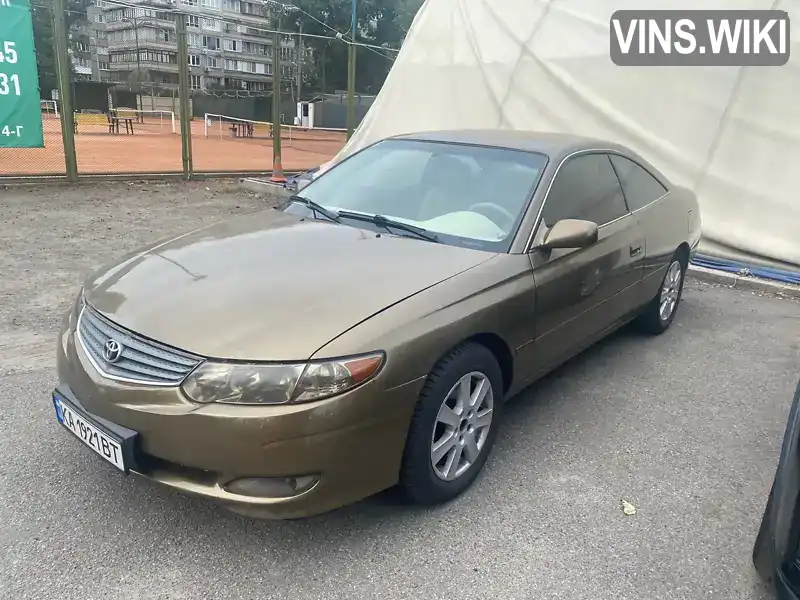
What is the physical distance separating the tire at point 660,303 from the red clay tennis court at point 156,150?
8491 millimetres

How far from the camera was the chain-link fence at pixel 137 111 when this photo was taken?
1008 centimetres

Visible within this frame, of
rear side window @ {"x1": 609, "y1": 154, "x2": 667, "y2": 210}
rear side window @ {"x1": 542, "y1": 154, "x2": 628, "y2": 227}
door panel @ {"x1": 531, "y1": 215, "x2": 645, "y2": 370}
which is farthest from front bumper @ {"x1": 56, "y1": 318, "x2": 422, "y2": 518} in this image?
rear side window @ {"x1": 609, "y1": 154, "x2": 667, "y2": 210}

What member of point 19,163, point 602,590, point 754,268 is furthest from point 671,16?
point 19,163

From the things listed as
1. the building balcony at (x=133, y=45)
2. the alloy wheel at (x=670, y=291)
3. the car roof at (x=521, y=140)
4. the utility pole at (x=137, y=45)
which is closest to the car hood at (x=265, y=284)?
the car roof at (x=521, y=140)

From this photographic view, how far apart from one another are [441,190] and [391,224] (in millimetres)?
422

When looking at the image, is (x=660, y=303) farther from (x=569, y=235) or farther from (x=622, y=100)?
(x=622, y=100)

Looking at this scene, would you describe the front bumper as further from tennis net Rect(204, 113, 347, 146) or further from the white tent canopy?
tennis net Rect(204, 113, 347, 146)

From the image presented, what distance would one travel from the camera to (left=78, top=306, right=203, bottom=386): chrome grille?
2.39 metres

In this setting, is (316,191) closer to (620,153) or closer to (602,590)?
(620,153)

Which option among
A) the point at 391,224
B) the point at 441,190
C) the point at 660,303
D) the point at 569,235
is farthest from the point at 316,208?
the point at 660,303

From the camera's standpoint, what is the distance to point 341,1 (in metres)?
51.5

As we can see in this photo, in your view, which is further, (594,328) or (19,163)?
(19,163)

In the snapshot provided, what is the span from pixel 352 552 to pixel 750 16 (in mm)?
7739

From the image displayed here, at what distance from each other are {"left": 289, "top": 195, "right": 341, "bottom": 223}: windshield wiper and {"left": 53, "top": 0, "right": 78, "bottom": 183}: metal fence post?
7490 millimetres
